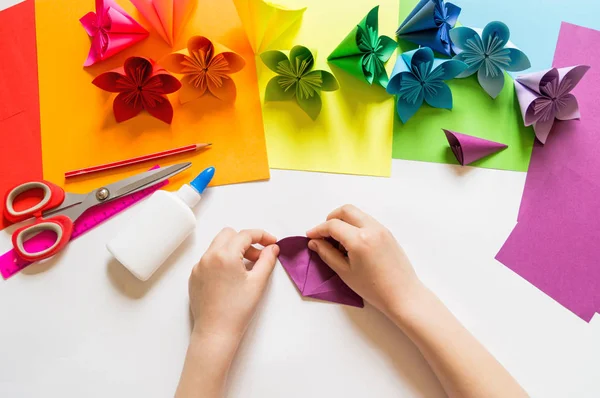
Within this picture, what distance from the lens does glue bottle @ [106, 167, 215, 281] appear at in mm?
596

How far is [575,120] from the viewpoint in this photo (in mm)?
693

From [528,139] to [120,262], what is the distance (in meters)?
0.65

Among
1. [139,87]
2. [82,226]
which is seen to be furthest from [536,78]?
[82,226]

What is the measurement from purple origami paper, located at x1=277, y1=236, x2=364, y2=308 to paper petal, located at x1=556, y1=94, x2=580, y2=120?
0.43 meters

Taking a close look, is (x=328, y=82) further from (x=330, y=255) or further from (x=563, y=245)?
(x=563, y=245)

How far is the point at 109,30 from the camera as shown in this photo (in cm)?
65

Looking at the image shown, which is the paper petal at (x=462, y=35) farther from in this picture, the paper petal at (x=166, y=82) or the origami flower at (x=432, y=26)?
the paper petal at (x=166, y=82)

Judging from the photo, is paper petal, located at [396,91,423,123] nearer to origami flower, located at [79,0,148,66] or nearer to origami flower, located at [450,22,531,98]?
origami flower, located at [450,22,531,98]

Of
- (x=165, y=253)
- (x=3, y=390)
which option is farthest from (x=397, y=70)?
(x=3, y=390)

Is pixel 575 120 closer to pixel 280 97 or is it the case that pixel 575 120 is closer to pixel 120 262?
pixel 280 97

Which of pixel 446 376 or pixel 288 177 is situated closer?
pixel 446 376

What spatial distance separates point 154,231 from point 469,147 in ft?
1.56

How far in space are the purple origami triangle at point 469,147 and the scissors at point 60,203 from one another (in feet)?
1.32

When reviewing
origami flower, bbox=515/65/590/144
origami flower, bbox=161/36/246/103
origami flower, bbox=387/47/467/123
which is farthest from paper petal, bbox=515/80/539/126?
origami flower, bbox=161/36/246/103
